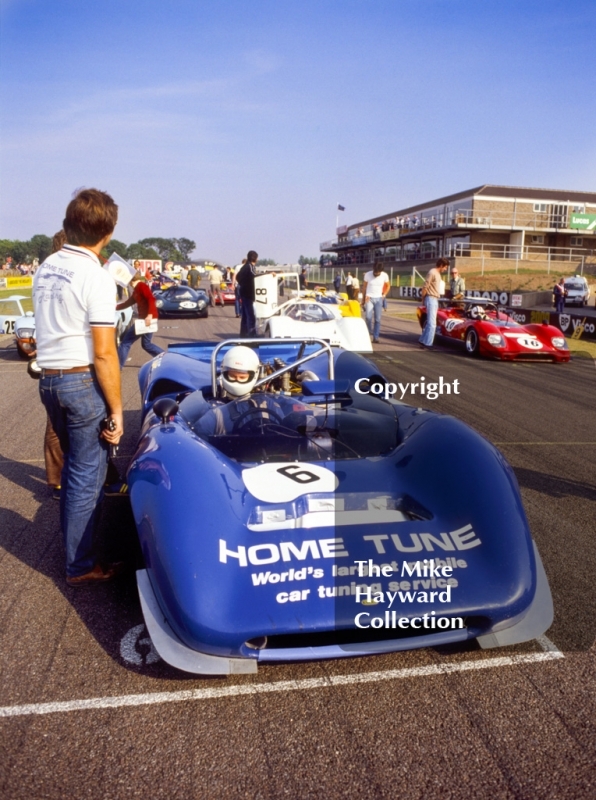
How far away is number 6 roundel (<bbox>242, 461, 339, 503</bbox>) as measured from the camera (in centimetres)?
292

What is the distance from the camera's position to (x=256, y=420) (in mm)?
3496

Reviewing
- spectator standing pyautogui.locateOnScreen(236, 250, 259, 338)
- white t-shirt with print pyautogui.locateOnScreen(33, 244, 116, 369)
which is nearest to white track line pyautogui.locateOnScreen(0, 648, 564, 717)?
white t-shirt with print pyautogui.locateOnScreen(33, 244, 116, 369)

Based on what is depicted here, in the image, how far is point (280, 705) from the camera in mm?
2361

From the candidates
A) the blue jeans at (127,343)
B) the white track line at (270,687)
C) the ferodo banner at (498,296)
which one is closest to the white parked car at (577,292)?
the ferodo banner at (498,296)

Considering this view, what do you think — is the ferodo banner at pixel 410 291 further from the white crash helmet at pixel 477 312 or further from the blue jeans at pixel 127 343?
the blue jeans at pixel 127 343

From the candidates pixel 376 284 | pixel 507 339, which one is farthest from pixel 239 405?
pixel 376 284

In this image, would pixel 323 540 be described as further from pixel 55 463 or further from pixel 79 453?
pixel 55 463

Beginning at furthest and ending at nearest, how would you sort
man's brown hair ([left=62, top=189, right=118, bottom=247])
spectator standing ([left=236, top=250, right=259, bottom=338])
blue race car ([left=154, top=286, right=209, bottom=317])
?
blue race car ([left=154, top=286, right=209, bottom=317]) → spectator standing ([left=236, top=250, right=259, bottom=338]) → man's brown hair ([left=62, top=189, right=118, bottom=247])

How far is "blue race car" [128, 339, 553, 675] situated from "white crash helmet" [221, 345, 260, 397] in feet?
1.21

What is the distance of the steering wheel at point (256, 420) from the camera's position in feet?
11.3

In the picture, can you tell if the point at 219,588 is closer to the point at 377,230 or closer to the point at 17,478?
the point at 17,478

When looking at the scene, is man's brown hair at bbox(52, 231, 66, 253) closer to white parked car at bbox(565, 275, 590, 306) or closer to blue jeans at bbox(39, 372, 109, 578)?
blue jeans at bbox(39, 372, 109, 578)

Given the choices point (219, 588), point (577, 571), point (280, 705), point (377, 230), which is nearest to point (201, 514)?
point (219, 588)

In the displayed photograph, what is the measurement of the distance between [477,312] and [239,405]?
389 inches
